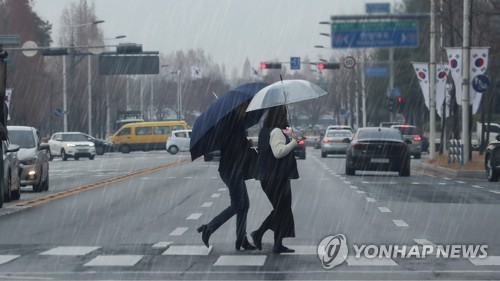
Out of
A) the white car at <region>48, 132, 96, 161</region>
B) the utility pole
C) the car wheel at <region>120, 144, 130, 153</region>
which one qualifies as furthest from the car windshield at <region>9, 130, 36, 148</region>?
the car wheel at <region>120, 144, 130, 153</region>

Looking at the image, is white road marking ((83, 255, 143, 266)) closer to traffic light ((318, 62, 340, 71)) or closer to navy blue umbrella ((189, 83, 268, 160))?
navy blue umbrella ((189, 83, 268, 160))

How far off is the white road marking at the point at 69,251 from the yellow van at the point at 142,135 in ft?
215

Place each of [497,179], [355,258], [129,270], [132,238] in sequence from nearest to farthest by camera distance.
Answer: [129,270] < [355,258] < [132,238] < [497,179]

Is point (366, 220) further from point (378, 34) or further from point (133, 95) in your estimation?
point (133, 95)

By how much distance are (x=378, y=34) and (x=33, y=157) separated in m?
32.6

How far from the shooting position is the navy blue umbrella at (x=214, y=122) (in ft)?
40.8

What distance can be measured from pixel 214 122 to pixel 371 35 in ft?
143

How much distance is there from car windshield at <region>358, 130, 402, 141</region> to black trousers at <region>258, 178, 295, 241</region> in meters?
21.7

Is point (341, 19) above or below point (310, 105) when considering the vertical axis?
above

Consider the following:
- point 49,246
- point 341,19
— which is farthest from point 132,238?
point 341,19

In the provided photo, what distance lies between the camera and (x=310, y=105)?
158000 mm

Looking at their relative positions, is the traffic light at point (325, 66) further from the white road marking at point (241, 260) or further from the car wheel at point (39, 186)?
the white road marking at point (241, 260)

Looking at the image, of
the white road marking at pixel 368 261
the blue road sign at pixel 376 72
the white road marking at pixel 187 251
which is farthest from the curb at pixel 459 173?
the blue road sign at pixel 376 72

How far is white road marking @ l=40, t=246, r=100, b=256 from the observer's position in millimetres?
12414
